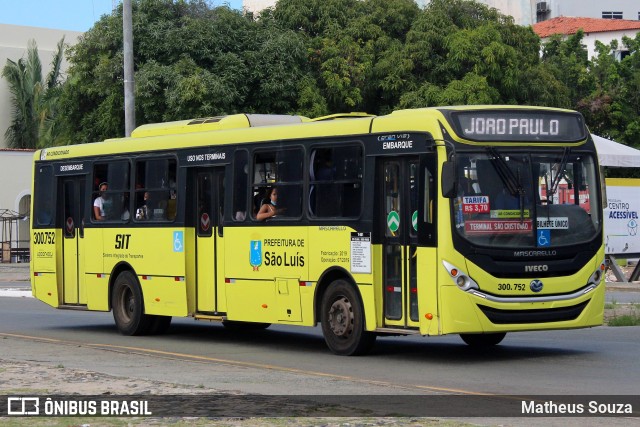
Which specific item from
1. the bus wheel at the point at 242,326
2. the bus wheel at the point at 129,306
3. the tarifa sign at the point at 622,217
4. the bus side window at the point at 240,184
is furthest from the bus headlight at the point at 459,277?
the tarifa sign at the point at 622,217

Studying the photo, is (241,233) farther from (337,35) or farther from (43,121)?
(43,121)

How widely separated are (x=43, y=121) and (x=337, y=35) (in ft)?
104

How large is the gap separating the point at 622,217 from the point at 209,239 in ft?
48.0

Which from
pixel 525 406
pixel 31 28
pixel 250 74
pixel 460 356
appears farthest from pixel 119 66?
pixel 31 28

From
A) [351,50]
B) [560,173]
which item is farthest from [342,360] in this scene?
[351,50]

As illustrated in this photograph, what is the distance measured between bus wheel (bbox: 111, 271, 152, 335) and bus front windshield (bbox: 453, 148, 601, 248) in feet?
22.4

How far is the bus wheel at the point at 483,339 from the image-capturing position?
1614cm

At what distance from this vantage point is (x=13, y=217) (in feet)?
172

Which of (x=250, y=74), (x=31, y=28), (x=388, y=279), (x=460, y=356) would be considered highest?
(x=31, y=28)

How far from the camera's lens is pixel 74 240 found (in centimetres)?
2081

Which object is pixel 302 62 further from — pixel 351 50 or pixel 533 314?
pixel 533 314

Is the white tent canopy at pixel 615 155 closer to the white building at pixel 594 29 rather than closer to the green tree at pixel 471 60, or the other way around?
the green tree at pixel 471 60

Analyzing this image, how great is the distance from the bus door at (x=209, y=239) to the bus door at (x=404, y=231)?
342 centimetres

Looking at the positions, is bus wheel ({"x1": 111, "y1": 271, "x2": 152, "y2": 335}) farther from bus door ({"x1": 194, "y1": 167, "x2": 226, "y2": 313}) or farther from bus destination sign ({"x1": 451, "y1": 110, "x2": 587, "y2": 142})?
bus destination sign ({"x1": 451, "y1": 110, "x2": 587, "y2": 142})
